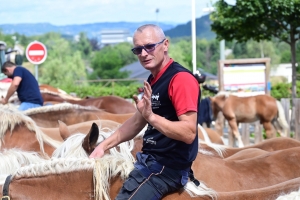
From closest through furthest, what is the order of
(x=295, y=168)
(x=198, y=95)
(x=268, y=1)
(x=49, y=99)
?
(x=198, y=95) < (x=295, y=168) < (x=49, y=99) < (x=268, y=1)

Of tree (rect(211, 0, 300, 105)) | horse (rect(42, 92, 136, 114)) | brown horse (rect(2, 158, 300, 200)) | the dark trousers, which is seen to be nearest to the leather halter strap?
brown horse (rect(2, 158, 300, 200))

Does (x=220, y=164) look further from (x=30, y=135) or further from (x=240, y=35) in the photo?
(x=240, y=35)

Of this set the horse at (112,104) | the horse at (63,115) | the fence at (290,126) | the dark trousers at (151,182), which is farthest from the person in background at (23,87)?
the dark trousers at (151,182)

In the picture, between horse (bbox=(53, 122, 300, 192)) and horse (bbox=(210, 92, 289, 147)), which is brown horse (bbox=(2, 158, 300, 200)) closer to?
horse (bbox=(53, 122, 300, 192))

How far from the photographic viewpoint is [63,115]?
29.7 ft

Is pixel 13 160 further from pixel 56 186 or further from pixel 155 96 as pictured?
pixel 155 96

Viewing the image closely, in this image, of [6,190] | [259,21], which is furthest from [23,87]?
[259,21]

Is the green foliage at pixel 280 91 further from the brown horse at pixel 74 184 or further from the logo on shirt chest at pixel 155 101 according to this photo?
the logo on shirt chest at pixel 155 101

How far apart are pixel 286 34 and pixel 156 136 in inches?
568

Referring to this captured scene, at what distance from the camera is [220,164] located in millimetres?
4980

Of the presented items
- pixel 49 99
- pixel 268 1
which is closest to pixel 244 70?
pixel 268 1

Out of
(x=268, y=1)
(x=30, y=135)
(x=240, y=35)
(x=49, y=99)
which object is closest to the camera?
(x=30, y=135)

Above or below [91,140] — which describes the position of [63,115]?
below

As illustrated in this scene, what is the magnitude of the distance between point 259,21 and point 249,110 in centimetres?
296
